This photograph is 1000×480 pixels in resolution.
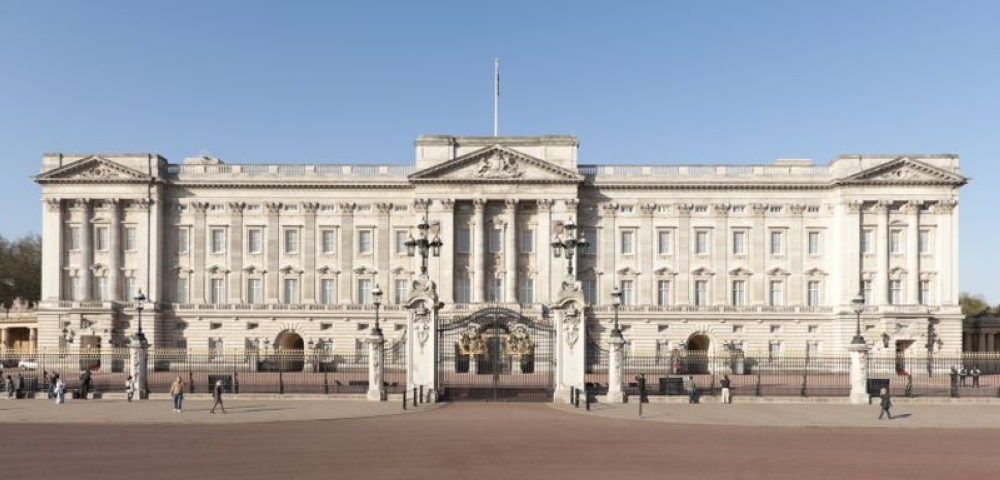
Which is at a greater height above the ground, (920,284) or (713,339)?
(920,284)

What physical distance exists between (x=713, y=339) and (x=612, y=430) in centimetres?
4054

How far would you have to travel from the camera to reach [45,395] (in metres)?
39.2

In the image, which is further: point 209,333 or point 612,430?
point 209,333

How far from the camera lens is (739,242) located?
218 ft

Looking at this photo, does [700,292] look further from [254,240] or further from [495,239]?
[254,240]

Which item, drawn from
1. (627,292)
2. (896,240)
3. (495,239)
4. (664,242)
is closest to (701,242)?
(664,242)

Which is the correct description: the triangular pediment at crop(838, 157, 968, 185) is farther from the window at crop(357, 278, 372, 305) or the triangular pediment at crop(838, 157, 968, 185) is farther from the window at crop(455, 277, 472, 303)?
the window at crop(357, 278, 372, 305)

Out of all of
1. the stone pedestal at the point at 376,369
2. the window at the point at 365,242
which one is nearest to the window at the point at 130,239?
the window at the point at 365,242

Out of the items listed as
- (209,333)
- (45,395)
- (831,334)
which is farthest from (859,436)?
(209,333)

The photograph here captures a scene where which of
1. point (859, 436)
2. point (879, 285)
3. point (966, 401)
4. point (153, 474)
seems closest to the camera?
point (153, 474)

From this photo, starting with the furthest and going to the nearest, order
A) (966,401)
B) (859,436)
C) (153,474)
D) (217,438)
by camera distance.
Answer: (966,401), (859,436), (217,438), (153,474)

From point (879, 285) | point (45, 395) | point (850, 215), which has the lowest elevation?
point (45, 395)

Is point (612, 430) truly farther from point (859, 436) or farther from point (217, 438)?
point (217, 438)

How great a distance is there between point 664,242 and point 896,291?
18.8 metres
